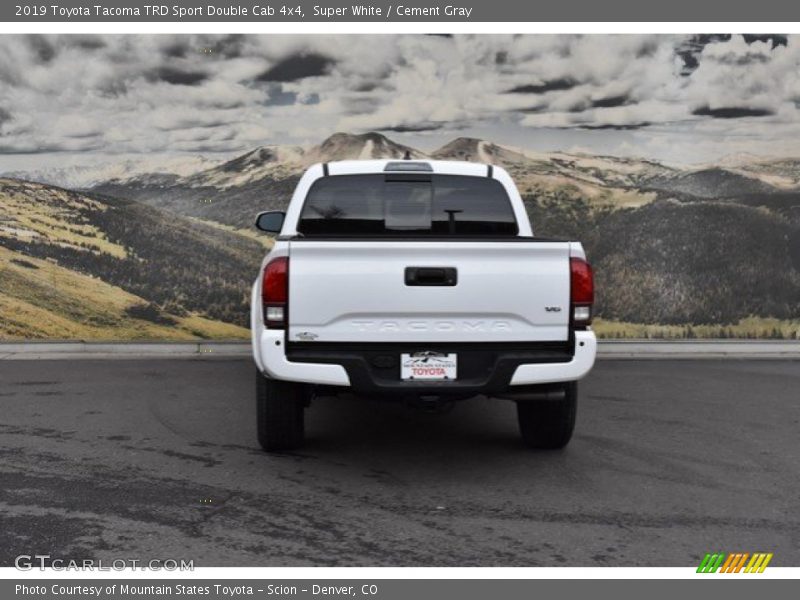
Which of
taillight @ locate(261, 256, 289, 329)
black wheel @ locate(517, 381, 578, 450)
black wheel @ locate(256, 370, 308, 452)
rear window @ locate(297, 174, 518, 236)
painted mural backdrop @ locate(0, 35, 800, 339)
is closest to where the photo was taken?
taillight @ locate(261, 256, 289, 329)

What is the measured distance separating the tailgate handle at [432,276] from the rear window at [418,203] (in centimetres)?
180

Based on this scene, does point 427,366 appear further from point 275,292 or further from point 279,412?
point 279,412

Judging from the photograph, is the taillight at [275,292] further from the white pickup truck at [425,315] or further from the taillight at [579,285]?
the taillight at [579,285]

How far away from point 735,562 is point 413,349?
2256mm

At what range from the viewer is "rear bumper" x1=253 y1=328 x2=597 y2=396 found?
19.9 ft

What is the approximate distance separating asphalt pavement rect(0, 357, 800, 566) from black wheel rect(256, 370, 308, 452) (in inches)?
5.1

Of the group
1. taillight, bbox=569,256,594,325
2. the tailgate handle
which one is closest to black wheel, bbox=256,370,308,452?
the tailgate handle

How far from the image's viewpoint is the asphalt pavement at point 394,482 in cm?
495

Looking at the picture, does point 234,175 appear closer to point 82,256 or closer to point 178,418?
point 82,256

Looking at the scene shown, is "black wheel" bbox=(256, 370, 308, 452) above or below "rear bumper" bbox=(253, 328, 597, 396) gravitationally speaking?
below

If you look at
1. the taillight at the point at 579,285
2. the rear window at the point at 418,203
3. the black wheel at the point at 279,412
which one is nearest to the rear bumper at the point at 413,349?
the taillight at the point at 579,285

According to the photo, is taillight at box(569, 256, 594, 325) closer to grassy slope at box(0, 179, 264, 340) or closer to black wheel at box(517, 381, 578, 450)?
black wheel at box(517, 381, 578, 450)

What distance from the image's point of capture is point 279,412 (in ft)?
22.4

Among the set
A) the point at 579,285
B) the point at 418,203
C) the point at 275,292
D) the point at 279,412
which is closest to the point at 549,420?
the point at 579,285
